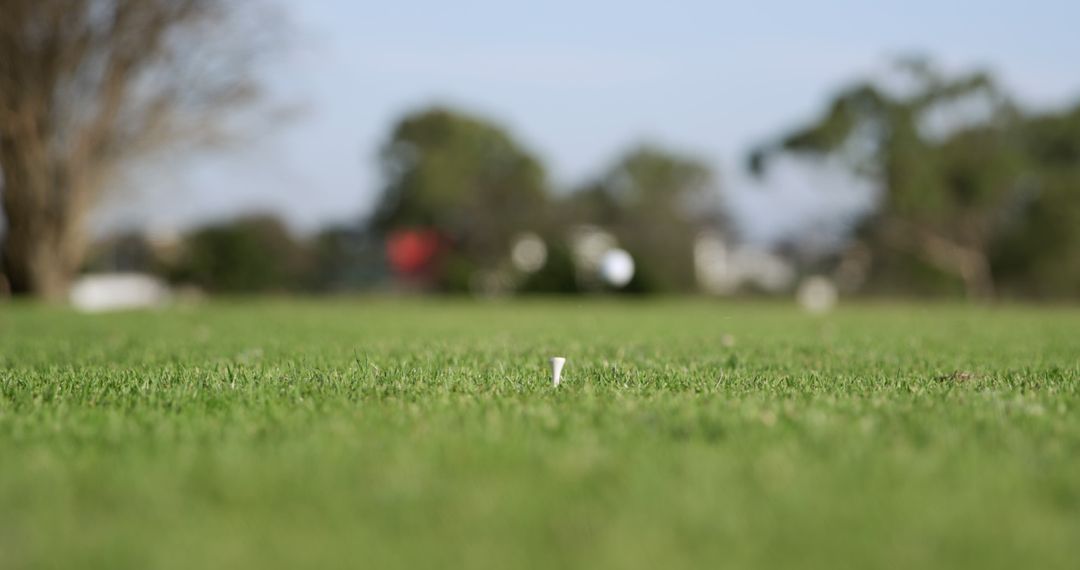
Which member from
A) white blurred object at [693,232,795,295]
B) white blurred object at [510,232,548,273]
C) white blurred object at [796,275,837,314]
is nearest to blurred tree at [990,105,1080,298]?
white blurred object at [796,275,837,314]

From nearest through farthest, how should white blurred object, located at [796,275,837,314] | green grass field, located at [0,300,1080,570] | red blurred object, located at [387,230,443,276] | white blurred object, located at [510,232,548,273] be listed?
1. green grass field, located at [0,300,1080,570]
2. white blurred object, located at [796,275,837,314]
3. white blurred object, located at [510,232,548,273]
4. red blurred object, located at [387,230,443,276]

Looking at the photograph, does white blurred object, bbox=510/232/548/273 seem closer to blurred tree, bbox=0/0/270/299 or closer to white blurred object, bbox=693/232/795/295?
white blurred object, bbox=693/232/795/295

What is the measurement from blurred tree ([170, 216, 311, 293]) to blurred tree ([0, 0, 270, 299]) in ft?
75.3

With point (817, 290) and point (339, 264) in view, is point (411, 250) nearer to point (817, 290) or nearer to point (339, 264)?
point (339, 264)

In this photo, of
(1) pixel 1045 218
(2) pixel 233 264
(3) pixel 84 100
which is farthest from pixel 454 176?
(3) pixel 84 100

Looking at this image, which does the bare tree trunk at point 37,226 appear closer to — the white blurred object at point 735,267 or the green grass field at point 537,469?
the green grass field at point 537,469

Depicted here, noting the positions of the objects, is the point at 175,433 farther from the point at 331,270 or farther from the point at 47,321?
the point at 331,270

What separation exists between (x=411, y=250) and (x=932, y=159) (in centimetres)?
3588

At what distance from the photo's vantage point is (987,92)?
1697 inches

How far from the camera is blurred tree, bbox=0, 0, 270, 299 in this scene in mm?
23328

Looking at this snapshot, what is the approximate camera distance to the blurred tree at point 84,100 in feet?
76.5

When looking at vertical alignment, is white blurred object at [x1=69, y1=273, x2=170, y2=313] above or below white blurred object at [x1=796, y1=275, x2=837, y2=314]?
above

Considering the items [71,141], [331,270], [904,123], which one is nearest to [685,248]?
[904,123]

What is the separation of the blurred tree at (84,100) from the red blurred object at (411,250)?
40.2m
